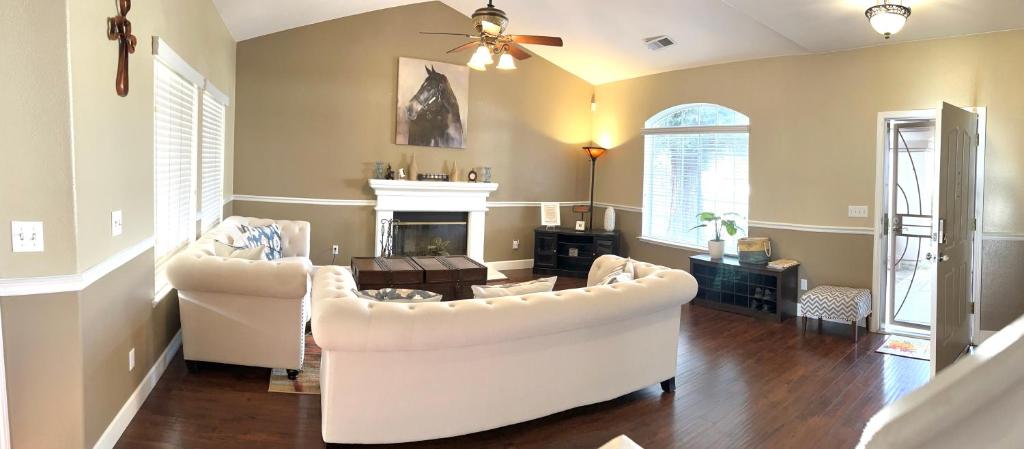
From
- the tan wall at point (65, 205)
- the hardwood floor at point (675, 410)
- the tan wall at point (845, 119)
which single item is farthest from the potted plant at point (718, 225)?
the tan wall at point (65, 205)

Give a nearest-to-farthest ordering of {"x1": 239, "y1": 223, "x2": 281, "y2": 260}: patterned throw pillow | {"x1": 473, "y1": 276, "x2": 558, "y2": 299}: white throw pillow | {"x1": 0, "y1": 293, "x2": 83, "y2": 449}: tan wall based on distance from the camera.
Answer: {"x1": 0, "y1": 293, "x2": 83, "y2": 449}: tan wall < {"x1": 473, "y1": 276, "x2": 558, "y2": 299}: white throw pillow < {"x1": 239, "y1": 223, "x2": 281, "y2": 260}: patterned throw pillow

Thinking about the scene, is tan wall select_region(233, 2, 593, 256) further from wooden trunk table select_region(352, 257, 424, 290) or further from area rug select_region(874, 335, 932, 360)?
area rug select_region(874, 335, 932, 360)

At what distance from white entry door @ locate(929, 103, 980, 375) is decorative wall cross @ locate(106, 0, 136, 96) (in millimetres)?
4685

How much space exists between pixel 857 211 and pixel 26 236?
6015 millimetres

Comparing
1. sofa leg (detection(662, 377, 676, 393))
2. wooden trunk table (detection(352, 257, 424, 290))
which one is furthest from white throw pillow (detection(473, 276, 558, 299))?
wooden trunk table (detection(352, 257, 424, 290))

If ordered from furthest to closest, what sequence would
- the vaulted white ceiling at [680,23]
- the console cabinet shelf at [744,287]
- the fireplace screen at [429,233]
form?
1. the fireplace screen at [429,233]
2. the console cabinet shelf at [744,287]
3. the vaulted white ceiling at [680,23]

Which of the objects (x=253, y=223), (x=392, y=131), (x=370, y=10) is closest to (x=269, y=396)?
(x=253, y=223)

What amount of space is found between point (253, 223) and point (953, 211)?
575 cm

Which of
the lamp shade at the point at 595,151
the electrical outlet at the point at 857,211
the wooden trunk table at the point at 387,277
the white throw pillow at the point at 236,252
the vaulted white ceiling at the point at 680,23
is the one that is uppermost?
the vaulted white ceiling at the point at 680,23

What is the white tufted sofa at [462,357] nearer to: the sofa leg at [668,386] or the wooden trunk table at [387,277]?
the sofa leg at [668,386]

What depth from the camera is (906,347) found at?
16.9ft

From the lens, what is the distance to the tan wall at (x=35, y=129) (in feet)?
7.79

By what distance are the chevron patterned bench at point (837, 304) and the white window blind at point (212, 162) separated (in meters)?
5.27

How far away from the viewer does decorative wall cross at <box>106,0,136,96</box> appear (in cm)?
288
